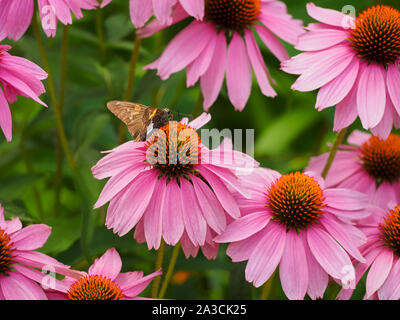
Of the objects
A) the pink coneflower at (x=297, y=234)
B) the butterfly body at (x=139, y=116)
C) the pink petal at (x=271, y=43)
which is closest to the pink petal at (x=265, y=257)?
the pink coneflower at (x=297, y=234)

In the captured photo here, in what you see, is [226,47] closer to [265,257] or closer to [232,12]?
[232,12]

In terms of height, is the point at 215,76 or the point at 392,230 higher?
the point at 215,76

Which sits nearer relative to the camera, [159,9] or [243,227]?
[243,227]

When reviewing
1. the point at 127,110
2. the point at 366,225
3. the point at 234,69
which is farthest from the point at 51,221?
the point at 366,225

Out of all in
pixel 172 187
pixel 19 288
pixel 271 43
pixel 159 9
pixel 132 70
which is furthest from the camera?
pixel 271 43

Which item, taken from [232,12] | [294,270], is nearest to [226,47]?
[232,12]

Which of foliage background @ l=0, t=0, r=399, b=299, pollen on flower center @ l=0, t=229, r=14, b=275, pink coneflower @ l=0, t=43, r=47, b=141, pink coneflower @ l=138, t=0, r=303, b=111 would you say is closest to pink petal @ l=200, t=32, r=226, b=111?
pink coneflower @ l=138, t=0, r=303, b=111

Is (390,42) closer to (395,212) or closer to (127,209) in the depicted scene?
(395,212)
